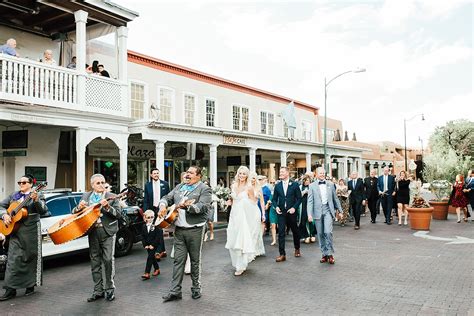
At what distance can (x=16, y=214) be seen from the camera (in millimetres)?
6539

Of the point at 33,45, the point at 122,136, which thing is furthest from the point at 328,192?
the point at 33,45

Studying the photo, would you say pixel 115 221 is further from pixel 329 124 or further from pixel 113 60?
pixel 329 124

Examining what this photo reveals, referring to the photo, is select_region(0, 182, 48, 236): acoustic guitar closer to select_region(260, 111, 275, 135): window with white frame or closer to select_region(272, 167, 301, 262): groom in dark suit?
select_region(272, 167, 301, 262): groom in dark suit

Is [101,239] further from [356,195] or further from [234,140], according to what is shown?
[234,140]

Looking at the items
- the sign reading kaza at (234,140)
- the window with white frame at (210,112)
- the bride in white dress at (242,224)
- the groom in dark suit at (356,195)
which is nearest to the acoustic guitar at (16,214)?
the bride in white dress at (242,224)

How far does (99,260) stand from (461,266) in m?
6.79

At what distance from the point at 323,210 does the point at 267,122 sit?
17902mm

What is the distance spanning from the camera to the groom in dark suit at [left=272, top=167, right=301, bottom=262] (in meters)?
9.23

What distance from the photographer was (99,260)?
6438 millimetres

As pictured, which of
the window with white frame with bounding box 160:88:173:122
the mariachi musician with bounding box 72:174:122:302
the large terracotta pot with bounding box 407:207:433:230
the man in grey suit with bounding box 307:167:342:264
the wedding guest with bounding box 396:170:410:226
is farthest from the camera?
the window with white frame with bounding box 160:88:173:122

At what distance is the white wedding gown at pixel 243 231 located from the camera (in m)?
8.20

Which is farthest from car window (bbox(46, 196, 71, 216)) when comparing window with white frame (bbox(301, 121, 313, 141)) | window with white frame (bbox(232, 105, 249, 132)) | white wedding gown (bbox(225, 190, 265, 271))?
window with white frame (bbox(301, 121, 313, 141))

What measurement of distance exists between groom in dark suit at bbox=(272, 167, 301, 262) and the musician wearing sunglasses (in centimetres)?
465

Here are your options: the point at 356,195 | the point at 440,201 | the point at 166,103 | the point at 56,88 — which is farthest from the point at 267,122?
the point at 56,88
